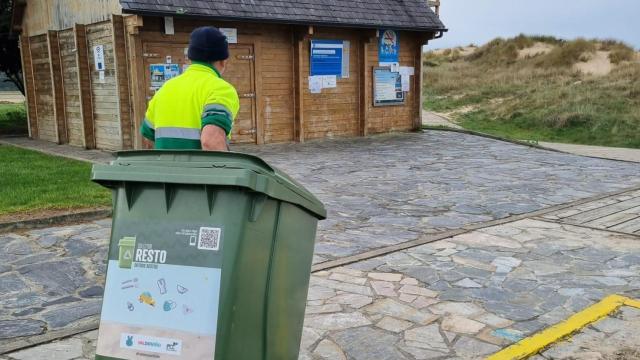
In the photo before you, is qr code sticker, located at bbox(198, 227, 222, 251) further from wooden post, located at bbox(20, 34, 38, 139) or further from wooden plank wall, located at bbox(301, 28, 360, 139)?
wooden post, located at bbox(20, 34, 38, 139)

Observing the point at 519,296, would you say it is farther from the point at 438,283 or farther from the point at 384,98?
the point at 384,98

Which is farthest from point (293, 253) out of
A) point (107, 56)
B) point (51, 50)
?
point (51, 50)

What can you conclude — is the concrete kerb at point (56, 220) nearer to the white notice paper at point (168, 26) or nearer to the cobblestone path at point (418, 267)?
the cobblestone path at point (418, 267)

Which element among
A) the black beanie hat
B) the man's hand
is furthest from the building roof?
the man's hand

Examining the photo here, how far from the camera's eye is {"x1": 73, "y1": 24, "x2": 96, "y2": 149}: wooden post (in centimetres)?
1371

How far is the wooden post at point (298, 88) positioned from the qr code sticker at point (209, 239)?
1270 centimetres

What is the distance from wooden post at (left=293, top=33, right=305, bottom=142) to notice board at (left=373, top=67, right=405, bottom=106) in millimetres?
2533

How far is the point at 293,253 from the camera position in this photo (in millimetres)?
3059

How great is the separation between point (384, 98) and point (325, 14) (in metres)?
3.20

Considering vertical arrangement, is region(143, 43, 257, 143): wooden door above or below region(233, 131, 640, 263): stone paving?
above

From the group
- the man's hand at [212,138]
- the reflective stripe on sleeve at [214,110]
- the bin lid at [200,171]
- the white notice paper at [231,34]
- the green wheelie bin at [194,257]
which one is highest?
the white notice paper at [231,34]

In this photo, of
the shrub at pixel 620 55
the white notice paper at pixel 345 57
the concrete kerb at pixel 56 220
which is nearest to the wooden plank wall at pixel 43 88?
the white notice paper at pixel 345 57

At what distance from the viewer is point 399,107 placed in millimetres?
17828

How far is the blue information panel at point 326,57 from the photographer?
1551 centimetres
